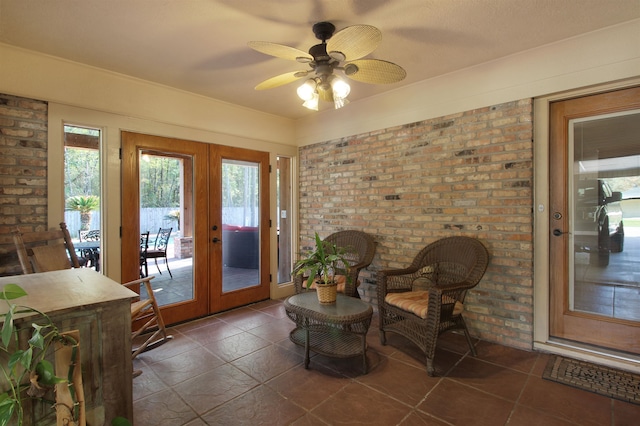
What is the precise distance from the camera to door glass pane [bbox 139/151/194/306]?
3301 millimetres

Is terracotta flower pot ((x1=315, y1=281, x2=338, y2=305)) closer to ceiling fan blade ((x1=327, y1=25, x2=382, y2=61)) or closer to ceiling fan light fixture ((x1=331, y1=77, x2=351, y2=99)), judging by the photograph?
ceiling fan light fixture ((x1=331, y1=77, x2=351, y2=99))

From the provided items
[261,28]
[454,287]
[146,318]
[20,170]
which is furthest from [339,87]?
[146,318]

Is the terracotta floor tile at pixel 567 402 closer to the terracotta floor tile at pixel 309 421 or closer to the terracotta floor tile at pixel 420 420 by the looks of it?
the terracotta floor tile at pixel 420 420

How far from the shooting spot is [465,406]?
198 centimetres

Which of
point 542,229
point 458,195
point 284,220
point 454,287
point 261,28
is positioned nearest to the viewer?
point 261,28

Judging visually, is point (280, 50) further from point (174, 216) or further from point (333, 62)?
point (174, 216)

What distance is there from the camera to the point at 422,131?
334 centimetres

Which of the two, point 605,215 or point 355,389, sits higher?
point 605,215

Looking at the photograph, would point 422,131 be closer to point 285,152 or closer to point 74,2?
point 285,152

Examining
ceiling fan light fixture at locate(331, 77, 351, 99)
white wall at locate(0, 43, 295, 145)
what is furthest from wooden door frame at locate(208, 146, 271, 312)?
ceiling fan light fixture at locate(331, 77, 351, 99)

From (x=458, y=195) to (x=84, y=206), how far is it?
154 inches

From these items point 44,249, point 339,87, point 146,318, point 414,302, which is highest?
point 339,87

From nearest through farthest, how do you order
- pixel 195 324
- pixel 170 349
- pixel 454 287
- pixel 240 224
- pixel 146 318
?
1. pixel 454 287
2. pixel 170 349
3. pixel 146 318
4. pixel 195 324
5. pixel 240 224

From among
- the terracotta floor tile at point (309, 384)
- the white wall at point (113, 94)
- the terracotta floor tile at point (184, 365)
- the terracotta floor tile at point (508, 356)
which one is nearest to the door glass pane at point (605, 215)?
the terracotta floor tile at point (508, 356)
